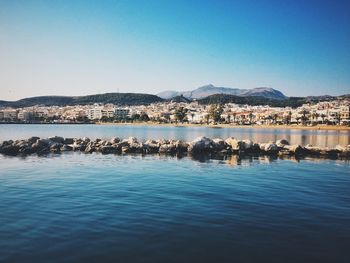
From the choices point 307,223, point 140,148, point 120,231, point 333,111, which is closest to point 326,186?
point 307,223

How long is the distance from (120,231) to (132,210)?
1.87 m

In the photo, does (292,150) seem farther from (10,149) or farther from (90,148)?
(10,149)

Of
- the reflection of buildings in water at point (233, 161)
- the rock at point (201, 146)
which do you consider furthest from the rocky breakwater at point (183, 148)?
the reflection of buildings in water at point (233, 161)

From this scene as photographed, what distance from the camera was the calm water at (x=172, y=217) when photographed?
→ 6.80 m

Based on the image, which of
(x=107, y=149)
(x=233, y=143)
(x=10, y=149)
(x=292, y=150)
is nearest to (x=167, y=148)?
(x=107, y=149)

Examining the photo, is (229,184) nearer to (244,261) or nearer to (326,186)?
(326,186)

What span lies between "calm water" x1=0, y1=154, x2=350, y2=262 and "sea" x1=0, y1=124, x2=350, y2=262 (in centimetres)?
3

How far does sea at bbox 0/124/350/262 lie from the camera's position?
680cm

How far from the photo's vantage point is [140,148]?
28.8 metres

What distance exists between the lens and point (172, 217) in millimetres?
9211

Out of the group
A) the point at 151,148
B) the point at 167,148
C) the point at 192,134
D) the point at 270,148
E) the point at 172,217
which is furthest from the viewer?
the point at 192,134

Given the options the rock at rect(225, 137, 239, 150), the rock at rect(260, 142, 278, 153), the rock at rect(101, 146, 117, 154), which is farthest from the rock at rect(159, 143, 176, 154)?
the rock at rect(260, 142, 278, 153)

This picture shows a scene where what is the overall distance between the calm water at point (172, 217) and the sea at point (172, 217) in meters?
0.03

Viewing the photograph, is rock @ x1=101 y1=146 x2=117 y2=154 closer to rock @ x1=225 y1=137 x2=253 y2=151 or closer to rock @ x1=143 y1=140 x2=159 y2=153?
rock @ x1=143 y1=140 x2=159 y2=153
